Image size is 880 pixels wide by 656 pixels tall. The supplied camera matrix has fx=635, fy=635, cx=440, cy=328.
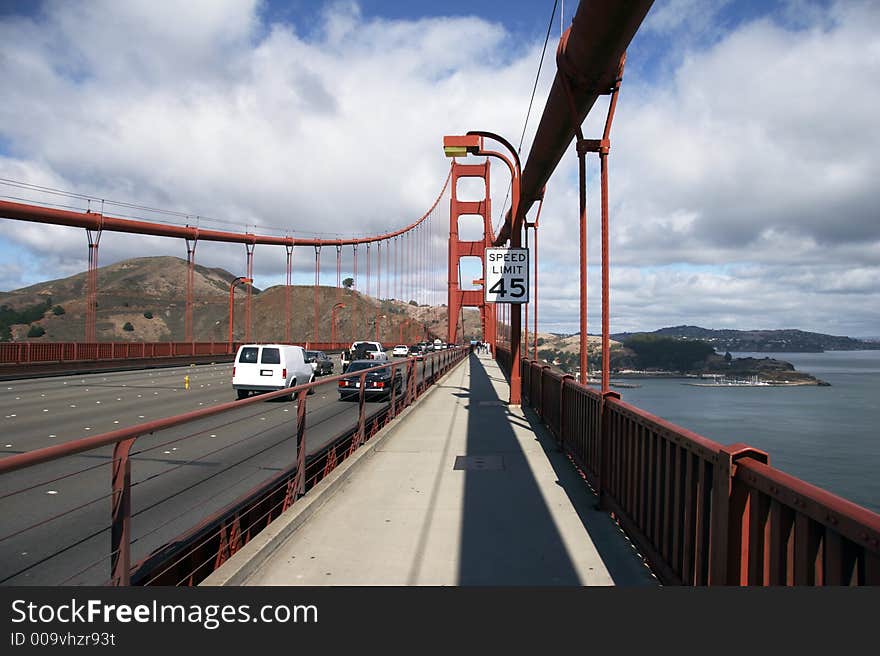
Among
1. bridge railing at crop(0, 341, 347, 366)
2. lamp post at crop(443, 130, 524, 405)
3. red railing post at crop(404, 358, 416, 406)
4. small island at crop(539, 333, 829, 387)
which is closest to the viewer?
lamp post at crop(443, 130, 524, 405)

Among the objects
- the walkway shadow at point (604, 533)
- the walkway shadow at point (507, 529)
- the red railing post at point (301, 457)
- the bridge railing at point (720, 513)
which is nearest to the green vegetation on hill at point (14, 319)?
the walkway shadow at point (507, 529)

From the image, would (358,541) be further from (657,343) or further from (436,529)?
(657,343)

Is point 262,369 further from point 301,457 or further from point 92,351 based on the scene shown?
point 92,351

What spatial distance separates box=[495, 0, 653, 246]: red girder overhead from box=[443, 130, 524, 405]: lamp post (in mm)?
→ 1812

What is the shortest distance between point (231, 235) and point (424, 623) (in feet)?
232

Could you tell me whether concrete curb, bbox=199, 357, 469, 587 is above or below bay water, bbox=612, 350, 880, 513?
above

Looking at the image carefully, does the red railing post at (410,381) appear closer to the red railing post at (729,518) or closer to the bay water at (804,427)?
the bay water at (804,427)

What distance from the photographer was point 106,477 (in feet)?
26.4

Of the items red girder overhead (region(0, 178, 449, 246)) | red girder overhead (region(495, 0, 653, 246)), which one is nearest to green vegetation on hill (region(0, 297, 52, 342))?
red girder overhead (region(0, 178, 449, 246))

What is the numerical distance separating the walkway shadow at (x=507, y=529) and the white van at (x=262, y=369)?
11.2 metres

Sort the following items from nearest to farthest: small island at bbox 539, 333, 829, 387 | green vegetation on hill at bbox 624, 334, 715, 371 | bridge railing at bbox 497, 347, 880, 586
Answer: bridge railing at bbox 497, 347, 880, 586
small island at bbox 539, 333, 829, 387
green vegetation on hill at bbox 624, 334, 715, 371

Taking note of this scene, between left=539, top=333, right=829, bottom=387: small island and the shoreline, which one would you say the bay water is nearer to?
the shoreline

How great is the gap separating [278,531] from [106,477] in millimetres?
4355

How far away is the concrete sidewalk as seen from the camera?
4.34 metres
